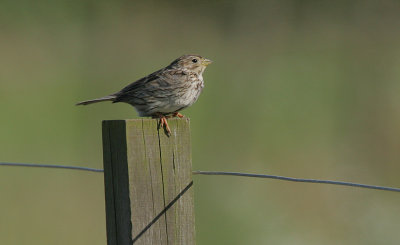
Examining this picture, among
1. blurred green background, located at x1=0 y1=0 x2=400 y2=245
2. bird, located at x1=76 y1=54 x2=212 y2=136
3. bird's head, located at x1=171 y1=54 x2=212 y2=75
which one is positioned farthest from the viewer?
blurred green background, located at x1=0 y1=0 x2=400 y2=245

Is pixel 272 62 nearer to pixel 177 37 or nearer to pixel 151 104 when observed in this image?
pixel 177 37

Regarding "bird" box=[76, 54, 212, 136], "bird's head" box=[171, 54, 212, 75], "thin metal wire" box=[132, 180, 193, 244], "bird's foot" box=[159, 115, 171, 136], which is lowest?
"thin metal wire" box=[132, 180, 193, 244]

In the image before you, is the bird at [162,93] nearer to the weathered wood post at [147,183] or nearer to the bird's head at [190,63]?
the bird's head at [190,63]

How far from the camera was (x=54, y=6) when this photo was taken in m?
8.58

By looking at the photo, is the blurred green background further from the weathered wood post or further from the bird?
the weathered wood post

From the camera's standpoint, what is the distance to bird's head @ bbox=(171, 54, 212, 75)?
470cm

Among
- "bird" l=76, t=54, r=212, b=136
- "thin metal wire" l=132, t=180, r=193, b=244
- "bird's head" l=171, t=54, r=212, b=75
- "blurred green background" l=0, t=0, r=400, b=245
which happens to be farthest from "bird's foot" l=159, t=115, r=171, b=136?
"blurred green background" l=0, t=0, r=400, b=245

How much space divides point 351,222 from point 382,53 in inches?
140

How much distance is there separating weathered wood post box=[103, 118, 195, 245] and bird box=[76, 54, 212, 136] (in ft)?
4.39

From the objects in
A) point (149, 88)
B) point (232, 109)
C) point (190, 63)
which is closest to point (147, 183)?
point (149, 88)

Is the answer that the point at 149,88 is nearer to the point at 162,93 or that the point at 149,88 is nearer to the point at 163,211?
the point at 162,93

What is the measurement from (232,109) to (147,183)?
5.13 meters

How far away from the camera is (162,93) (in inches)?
170

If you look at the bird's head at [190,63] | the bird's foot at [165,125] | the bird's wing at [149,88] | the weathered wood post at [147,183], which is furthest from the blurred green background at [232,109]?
the bird's foot at [165,125]
